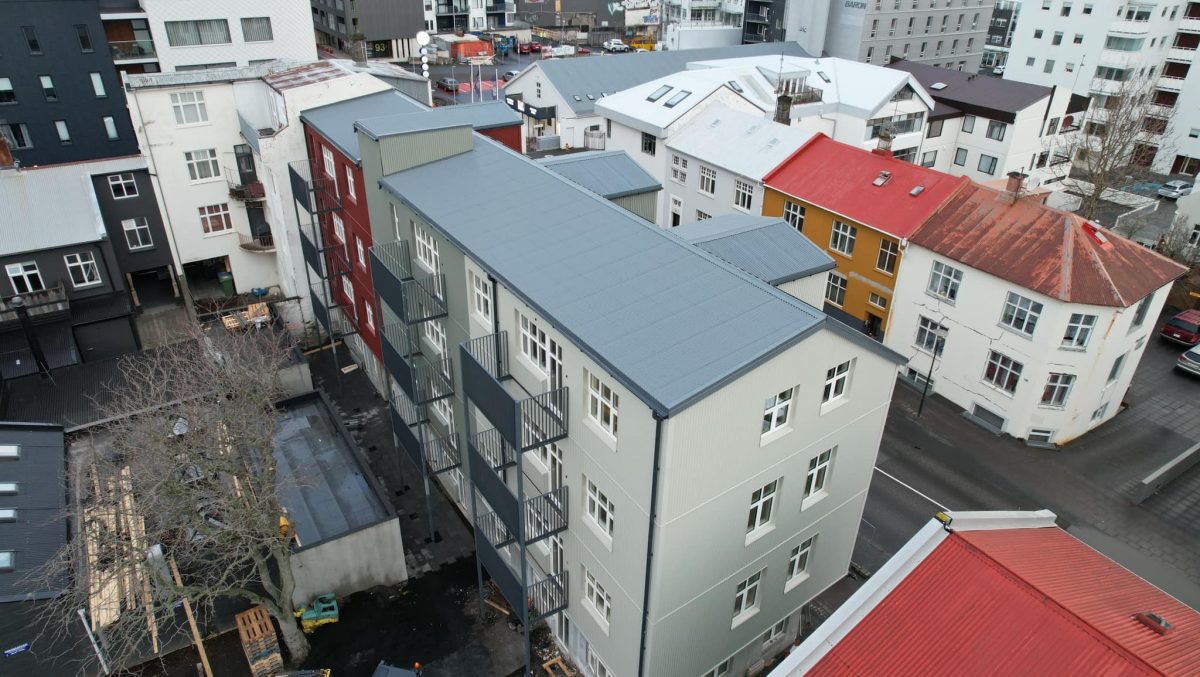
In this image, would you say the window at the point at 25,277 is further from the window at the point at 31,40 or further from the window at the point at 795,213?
the window at the point at 795,213

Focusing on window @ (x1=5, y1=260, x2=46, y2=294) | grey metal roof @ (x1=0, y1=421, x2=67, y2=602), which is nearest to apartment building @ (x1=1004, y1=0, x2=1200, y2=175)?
grey metal roof @ (x1=0, y1=421, x2=67, y2=602)

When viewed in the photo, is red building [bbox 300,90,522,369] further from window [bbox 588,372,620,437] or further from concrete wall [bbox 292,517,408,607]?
window [bbox 588,372,620,437]

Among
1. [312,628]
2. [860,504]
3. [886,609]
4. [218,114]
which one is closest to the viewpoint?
[886,609]

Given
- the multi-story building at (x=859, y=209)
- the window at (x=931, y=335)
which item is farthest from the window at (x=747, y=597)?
the multi-story building at (x=859, y=209)

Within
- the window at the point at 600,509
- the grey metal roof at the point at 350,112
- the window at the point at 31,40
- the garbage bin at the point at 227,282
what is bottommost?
the garbage bin at the point at 227,282

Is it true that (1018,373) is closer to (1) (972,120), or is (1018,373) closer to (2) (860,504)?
(2) (860,504)

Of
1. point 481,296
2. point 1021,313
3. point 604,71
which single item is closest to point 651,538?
point 481,296

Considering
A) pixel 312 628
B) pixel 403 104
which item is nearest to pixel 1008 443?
pixel 312 628
